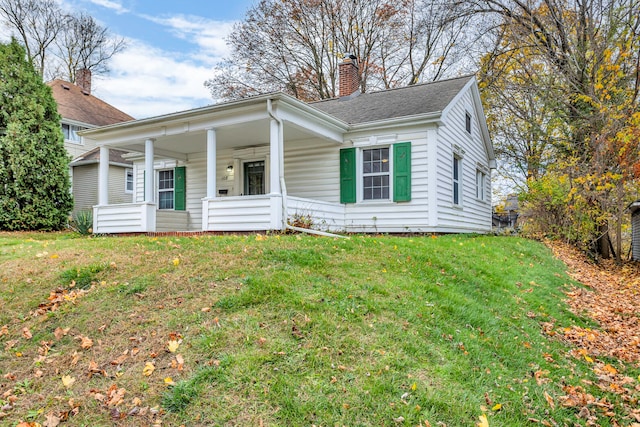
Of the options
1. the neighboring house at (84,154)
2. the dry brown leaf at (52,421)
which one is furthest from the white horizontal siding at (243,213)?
the neighboring house at (84,154)

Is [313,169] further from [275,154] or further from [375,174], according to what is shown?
[275,154]

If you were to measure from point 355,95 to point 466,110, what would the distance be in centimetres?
355

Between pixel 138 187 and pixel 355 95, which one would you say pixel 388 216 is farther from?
pixel 138 187

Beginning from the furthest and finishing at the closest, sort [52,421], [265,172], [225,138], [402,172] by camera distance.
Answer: [265,172], [225,138], [402,172], [52,421]

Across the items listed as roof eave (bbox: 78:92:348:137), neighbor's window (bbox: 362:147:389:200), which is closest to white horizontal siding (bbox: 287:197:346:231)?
neighbor's window (bbox: 362:147:389:200)

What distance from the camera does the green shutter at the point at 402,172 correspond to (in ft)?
34.1

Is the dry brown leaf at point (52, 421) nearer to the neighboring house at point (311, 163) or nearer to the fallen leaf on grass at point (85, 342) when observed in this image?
the fallen leaf on grass at point (85, 342)

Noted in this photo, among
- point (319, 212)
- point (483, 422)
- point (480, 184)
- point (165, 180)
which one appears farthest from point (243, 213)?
point (480, 184)

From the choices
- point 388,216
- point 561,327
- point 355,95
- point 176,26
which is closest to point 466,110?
point 355,95

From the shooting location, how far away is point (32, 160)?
13.7 m

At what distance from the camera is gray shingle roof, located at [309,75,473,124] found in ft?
35.7

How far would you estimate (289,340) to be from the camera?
3.33m

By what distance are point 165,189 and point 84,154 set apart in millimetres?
10564

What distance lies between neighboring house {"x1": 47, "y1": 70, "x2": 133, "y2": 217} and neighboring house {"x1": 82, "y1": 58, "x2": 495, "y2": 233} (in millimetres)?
9869
